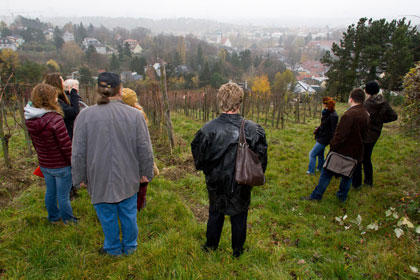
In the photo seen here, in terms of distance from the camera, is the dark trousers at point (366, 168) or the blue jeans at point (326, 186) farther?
the dark trousers at point (366, 168)

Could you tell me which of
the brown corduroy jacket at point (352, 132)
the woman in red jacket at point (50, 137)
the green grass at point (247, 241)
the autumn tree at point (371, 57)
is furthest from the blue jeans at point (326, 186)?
the autumn tree at point (371, 57)

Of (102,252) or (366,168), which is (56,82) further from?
(366,168)

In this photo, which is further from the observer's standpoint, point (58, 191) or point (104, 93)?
point (58, 191)

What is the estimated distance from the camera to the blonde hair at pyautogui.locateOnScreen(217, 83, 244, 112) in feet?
6.07

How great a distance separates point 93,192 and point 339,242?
279 centimetres

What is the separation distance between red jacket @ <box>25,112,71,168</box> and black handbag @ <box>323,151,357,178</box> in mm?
3429

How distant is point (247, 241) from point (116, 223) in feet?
4.65

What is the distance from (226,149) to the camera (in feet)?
6.05

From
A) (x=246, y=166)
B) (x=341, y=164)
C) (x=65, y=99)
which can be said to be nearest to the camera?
(x=246, y=166)

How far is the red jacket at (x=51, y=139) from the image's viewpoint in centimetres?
231

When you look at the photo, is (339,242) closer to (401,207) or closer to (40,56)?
(401,207)

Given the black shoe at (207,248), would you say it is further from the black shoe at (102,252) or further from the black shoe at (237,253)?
the black shoe at (102,252)

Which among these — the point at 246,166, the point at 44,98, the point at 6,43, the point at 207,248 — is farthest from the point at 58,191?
the point at 6,43

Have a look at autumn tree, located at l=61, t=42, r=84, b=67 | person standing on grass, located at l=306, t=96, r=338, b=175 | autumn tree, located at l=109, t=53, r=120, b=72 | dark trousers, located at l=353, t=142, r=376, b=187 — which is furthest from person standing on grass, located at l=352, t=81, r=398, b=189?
autumn tree, located at l=61, t=42, r=84, b=67
